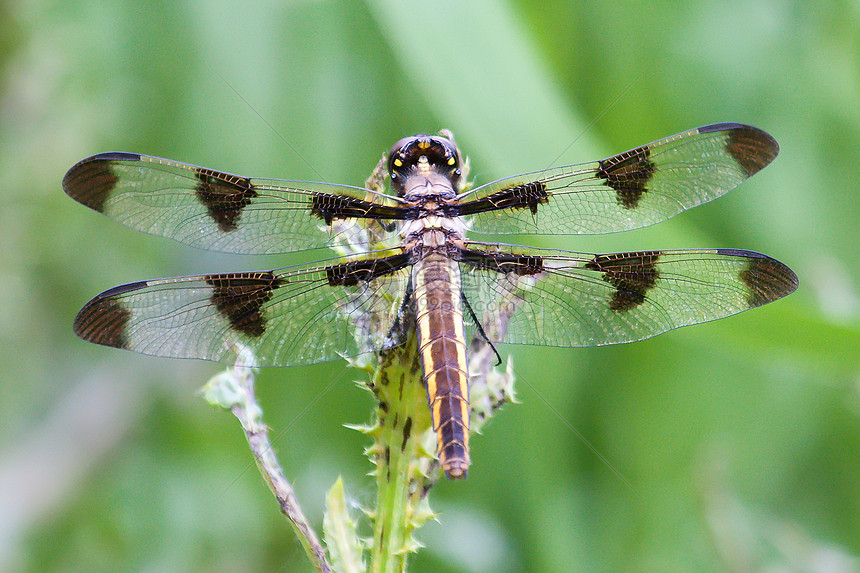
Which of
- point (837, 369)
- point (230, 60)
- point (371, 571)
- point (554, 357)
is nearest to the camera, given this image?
point (371, 571)

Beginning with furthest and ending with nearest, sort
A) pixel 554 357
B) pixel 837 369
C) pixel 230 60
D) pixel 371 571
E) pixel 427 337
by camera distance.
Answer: pixel 230 60, pixel 554 357, pixel 837 369, pixel 427 337, pixel 371 571

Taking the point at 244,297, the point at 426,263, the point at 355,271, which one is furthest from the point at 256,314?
the point at 426,263

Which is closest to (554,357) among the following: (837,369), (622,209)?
(622,209)

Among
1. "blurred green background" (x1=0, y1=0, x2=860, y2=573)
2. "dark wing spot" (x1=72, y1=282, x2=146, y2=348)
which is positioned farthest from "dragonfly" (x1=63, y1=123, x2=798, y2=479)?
"blurred green background" (x1=0, y1=0, x2=860, y2=573)

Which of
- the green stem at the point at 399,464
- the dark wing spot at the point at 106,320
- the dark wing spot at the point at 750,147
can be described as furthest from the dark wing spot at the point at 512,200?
the dark wing spot at the point at 106,320

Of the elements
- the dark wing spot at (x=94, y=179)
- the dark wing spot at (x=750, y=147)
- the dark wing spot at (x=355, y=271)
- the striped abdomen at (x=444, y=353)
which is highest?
the dark wing spot at (x=750, y=147)

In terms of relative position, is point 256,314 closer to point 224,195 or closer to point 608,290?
point 224,195

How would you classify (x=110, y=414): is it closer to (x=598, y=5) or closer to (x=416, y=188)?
(x=416, y=188)

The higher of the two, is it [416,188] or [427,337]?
[416,188]

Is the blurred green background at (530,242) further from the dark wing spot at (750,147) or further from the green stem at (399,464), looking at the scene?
the green stem at (399,464)
